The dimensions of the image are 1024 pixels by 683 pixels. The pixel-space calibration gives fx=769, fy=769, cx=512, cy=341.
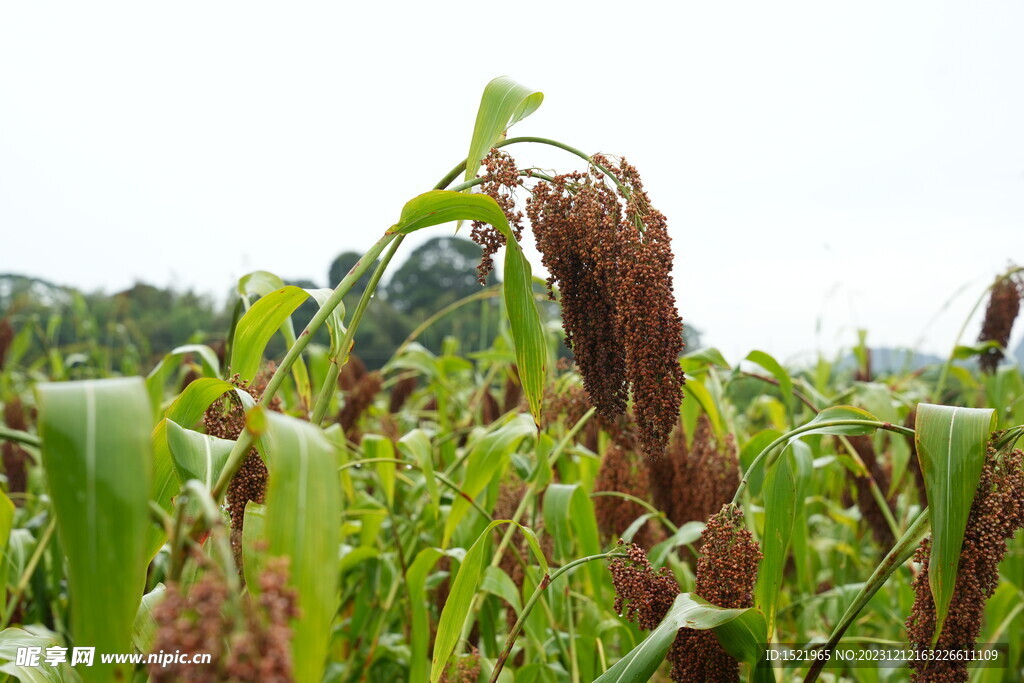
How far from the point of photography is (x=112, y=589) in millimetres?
566

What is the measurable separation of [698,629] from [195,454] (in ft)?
2.51

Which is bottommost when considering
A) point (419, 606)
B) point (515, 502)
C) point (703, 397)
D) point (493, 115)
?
point (419, 606)

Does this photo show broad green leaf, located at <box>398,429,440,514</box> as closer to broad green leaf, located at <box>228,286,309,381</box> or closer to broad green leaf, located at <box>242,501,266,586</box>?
broad green leaf, located at <box>228,286,309,381</box>

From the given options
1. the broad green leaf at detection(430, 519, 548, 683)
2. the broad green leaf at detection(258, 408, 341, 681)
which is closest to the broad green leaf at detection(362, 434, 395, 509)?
the broad green leaf at detection(430, 519, 548, 683)

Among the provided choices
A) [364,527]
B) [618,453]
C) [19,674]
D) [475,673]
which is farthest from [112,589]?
[364,527]

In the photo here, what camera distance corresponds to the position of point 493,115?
1129mm

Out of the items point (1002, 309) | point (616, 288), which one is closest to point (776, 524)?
point (616, 288)

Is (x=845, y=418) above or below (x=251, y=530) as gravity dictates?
above

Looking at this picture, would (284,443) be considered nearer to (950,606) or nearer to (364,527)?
(950,606)

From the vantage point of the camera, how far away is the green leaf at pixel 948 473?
3.21ft

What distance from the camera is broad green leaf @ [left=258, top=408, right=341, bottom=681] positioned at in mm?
595

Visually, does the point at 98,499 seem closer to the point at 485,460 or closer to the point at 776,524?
the point at 776,524

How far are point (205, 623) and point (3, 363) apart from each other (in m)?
4.76

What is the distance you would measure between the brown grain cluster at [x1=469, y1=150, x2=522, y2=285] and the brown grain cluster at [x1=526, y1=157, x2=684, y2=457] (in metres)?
0.03
